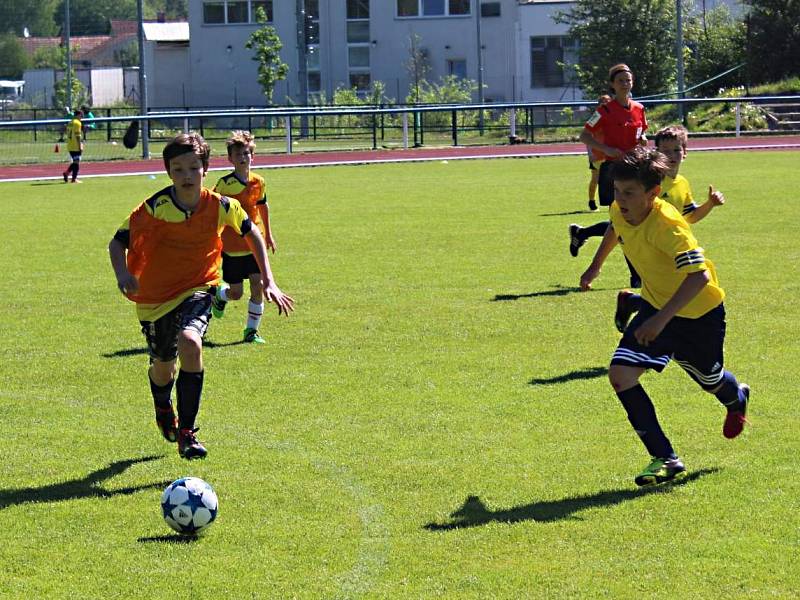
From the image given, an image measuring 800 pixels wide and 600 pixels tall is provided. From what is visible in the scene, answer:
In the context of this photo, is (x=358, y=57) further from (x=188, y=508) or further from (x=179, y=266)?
(x=188, y=508)

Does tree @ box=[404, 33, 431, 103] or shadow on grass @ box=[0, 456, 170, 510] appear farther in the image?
tree @ box=[404, 33, 431, 103]

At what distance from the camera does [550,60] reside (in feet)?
222

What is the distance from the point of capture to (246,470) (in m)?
6.57

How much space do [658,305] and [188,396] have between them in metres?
2.51

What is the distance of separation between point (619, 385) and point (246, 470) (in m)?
1.96

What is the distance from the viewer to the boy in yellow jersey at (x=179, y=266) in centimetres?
679

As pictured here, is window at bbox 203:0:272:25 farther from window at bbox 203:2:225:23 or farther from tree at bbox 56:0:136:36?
tree at bbox 56:0:136:36

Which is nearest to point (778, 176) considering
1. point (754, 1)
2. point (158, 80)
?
point (754, 1)

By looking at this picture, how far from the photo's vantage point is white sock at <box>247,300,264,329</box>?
10297mm

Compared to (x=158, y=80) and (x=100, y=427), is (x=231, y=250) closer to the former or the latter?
(x=100, y=427)

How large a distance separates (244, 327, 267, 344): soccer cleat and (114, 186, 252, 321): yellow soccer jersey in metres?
3.29

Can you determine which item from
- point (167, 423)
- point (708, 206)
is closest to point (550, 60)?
point (708, 206)

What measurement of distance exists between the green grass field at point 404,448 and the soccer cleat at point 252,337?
0.52 ft

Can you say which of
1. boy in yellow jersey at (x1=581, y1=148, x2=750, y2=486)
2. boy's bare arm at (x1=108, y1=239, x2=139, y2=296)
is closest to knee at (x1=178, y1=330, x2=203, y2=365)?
boy's bare arm at (x1=108, y1=239, x2=139, y2=296)
